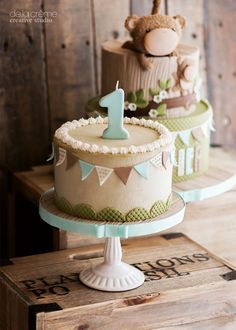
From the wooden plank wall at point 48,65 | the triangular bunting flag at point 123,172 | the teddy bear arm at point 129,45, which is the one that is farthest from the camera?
the wooden plank wall at point 48,65

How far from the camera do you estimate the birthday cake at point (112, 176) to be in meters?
1.50

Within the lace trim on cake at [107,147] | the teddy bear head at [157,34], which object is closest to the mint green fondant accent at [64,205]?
the lace trim on cake at [107,147]

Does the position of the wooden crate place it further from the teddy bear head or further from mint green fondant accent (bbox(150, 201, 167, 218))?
the teddy bear head

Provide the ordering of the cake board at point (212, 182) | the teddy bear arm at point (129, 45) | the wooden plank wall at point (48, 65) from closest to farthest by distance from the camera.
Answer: the cake board at point (212, 182) → the teddy bear arm at point (129, 45) → the wooden plank wall at point (48, 65)

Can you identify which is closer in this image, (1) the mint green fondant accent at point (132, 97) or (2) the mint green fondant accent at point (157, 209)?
(2) the mint green fondant accent at point (157, 209)

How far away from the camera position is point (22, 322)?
62.2 inches

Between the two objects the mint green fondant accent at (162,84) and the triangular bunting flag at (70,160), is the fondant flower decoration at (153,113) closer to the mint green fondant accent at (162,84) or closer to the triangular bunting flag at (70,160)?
the mint green fondant accent at (162,84)

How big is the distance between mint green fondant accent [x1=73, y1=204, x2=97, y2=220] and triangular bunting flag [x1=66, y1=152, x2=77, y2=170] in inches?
2.9

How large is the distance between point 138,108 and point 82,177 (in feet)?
1.40

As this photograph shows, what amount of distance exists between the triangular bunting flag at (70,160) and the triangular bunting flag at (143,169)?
0.11m

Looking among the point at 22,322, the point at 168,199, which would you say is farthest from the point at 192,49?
the point at 22,322

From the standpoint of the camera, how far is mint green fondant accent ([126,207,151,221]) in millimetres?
1528

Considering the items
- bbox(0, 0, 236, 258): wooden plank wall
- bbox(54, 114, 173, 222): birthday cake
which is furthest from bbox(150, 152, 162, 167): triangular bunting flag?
bbox(0, 0, 236, 258): wooden plank wall

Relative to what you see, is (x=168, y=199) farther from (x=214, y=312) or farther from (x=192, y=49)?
(x=192, y=49)
